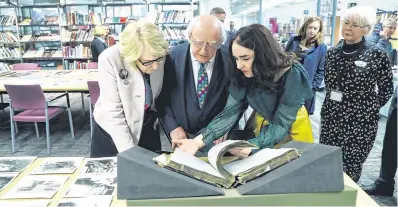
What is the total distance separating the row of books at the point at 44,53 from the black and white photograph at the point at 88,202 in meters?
6.93

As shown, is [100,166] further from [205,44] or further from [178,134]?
[205,44]

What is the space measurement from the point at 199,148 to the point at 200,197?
44 centimetres

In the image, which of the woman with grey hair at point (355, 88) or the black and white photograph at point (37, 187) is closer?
the black and white photograph at point (37, 187)

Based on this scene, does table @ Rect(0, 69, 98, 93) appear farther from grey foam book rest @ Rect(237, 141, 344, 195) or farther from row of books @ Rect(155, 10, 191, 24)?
grey foam book rest @ Rect(237, 141, 344, 195)

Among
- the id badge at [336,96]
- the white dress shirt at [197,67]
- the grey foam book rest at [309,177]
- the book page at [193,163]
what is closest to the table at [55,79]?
the white dress shirt at [197,67]

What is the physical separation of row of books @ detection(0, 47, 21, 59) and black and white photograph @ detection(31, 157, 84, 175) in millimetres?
7072

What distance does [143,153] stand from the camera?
1048 millimetres

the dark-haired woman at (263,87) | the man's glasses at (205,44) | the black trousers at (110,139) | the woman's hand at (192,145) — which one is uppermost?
the man's glasses at (205,44)

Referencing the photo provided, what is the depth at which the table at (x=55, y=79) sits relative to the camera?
3789 millimetres

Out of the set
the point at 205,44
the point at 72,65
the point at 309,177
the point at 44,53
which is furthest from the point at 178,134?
the point at 44,53

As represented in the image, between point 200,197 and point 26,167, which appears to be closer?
point 200,197

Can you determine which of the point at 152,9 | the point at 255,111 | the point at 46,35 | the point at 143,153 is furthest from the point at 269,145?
the point at 46,35

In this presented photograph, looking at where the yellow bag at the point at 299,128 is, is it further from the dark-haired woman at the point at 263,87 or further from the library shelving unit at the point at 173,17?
the library shelving unit at the point at 173,17

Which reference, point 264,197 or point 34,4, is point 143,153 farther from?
point 34,4
